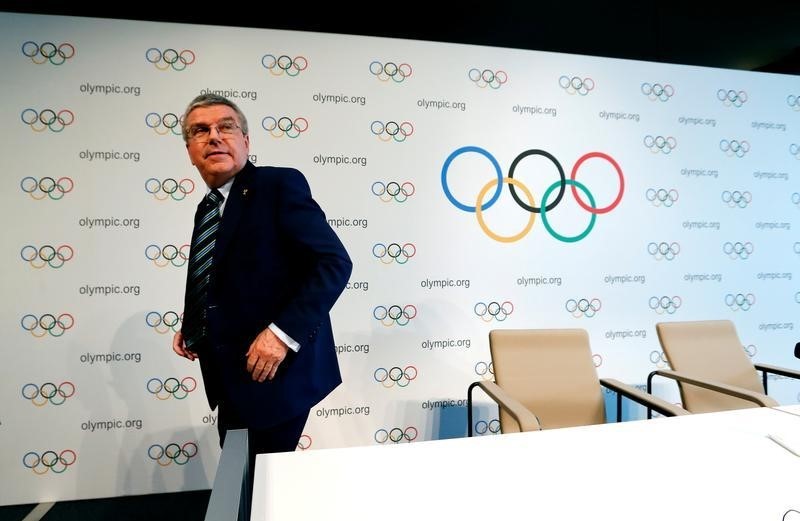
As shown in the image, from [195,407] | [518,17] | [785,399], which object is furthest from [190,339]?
[785,399]

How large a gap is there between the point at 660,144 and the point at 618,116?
1.32 feet

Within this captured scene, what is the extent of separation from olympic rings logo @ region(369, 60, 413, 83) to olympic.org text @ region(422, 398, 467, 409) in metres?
2.18

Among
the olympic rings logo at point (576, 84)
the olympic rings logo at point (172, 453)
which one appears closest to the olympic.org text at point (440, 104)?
the olympic rings logo at point (576, 84)

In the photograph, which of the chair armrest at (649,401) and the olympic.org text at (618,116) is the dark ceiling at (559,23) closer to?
the olympic.org text at (618,116)

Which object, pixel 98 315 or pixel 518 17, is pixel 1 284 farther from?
pixel 518 17

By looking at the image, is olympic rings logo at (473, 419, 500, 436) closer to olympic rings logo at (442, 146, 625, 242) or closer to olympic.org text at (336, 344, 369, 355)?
olympic.org text at (336, 344, 369, 355)

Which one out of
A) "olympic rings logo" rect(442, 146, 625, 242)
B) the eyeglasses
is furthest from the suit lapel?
"olympic rings logo" rect(442, 146, 625, 242)

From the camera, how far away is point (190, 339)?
59.4 inches

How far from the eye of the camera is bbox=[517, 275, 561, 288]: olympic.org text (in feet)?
9.35

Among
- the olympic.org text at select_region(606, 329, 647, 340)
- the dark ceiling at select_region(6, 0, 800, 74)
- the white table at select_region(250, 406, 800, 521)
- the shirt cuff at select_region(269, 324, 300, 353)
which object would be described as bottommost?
the olympic.org text at select_region(606, 329, 647, 340)

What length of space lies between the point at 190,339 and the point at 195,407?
1225 millimetres

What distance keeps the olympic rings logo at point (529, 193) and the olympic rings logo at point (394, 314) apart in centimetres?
76

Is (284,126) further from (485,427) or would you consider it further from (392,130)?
(485,427)

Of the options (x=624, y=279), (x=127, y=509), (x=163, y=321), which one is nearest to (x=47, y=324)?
(x=163, y=321)
